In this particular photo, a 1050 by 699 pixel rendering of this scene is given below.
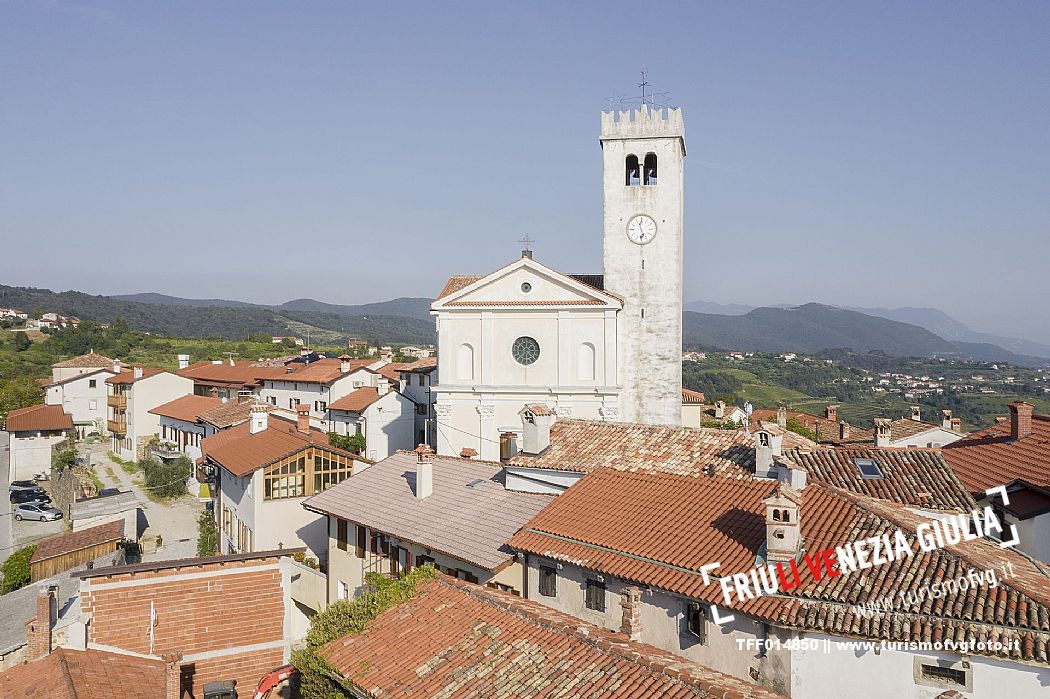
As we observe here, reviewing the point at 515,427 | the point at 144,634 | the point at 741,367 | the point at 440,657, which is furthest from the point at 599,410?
the point at 741,367

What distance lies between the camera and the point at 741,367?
18962cm

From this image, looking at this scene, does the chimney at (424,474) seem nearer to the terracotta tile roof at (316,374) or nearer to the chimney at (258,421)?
the chimney at (258,421)

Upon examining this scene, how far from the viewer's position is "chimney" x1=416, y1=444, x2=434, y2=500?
2233 cm

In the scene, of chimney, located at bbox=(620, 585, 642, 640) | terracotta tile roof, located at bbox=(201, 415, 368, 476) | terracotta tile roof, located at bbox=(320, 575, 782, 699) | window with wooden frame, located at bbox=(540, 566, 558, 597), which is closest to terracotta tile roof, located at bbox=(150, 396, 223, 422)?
terracotta tile roof, located at bbox=(201, 415, 368, 476)

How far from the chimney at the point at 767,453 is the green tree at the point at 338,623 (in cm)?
783

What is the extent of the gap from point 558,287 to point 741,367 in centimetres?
15830

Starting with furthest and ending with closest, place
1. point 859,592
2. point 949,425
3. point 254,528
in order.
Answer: point 949,425, point 254,528, point 859,592

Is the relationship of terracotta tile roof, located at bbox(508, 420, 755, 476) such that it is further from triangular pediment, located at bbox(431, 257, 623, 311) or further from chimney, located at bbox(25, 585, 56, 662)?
triangular pediment, located at bbox(431, 257, 623, 311)

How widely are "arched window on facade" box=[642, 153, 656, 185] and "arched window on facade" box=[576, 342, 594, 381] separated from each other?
933cm

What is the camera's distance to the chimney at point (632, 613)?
564 inches

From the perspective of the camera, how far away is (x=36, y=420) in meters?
60.2

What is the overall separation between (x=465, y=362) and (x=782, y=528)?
91.6 feet

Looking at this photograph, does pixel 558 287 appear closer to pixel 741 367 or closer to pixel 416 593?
pixel 416 593

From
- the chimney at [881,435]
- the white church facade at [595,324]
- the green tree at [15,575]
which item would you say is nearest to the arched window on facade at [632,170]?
the white church facade at [595,324]
